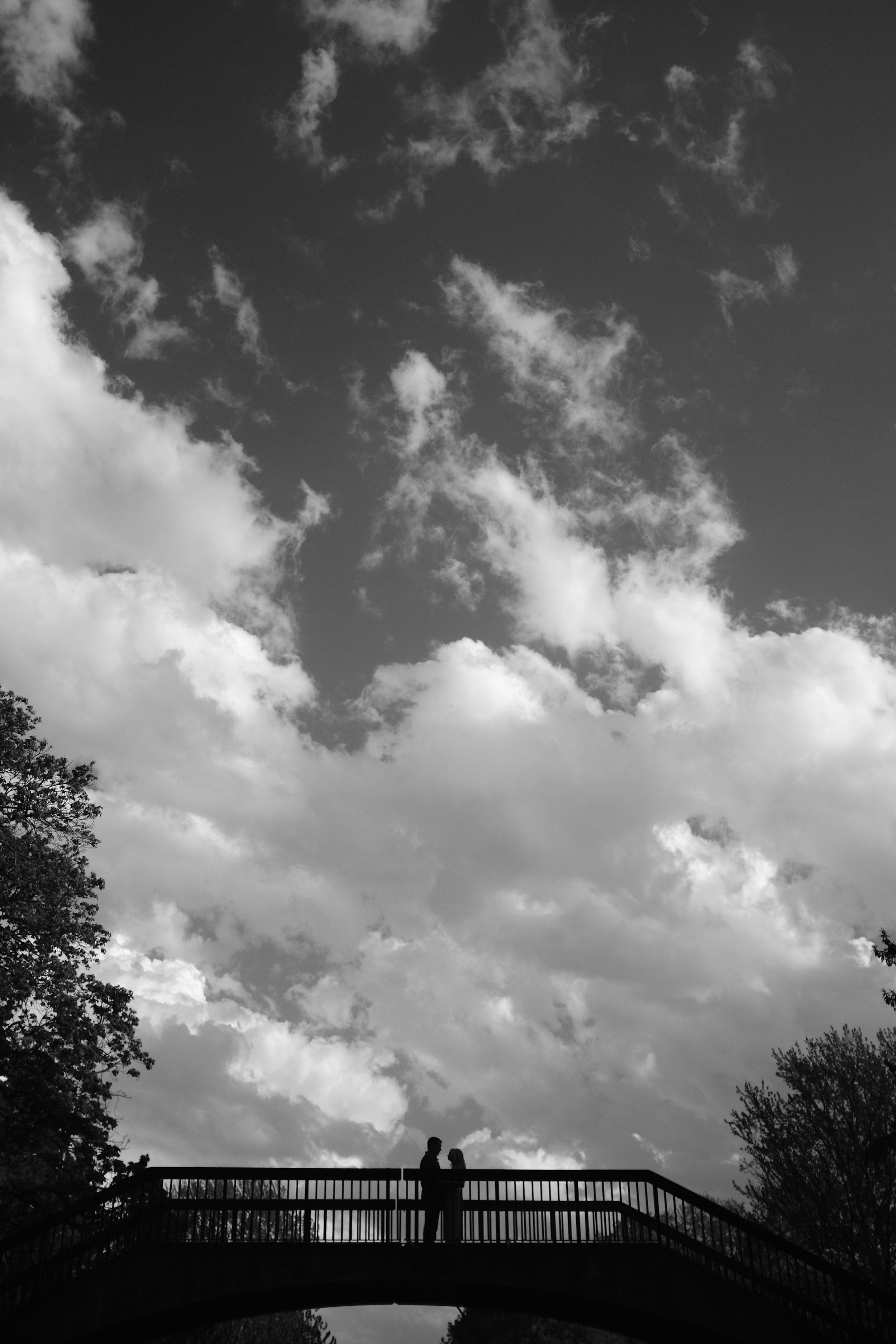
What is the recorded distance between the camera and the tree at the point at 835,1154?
35.5m

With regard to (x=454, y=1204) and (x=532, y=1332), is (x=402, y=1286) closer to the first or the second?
(x=454, y=1204)

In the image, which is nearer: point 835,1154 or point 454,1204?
point 454,1204

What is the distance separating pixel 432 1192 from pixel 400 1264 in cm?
173

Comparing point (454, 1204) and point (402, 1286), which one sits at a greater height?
point (454, 1204)

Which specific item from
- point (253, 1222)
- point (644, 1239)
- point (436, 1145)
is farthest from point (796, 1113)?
point (253, 1222)

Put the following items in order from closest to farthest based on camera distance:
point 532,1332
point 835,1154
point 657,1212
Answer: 1. point 657,1212
2. point 835,1154
3. point 532,1332

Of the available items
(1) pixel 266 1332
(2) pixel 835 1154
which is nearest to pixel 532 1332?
(1) pixel 266 1332

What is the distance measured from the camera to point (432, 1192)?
24797 millimetres

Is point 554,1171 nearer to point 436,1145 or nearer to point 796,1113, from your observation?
point 436,1145

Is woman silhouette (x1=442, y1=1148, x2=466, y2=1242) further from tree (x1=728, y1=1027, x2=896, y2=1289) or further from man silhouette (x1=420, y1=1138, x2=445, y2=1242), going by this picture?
tree (x1=728, y1=1027, x2=896, y2=1289)

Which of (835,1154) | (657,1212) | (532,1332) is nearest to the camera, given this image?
(657,1212)

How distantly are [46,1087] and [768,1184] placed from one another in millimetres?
24345

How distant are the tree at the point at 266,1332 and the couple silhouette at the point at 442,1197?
2130 cm

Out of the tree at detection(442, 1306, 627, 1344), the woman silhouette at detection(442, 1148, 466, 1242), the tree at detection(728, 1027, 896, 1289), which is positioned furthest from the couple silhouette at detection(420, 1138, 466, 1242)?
the tree at detection(442, 1306, 627, 1344)
